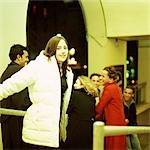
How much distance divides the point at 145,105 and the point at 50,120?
0.48m

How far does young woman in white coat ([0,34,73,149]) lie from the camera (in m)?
1.45

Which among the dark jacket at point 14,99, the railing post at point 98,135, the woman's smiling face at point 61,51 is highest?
the woman's smiling face at point 61,51

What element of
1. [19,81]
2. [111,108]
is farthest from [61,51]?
[111,108]

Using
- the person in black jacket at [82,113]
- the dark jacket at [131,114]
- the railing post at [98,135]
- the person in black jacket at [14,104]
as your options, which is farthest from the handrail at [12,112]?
the dark jacket at [131,114]

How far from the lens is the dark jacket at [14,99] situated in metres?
1.52

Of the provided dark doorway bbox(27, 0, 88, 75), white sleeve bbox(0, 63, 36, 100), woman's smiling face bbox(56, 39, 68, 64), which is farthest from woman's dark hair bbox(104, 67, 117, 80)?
white sleeve bbox(0, 63, 36, 100)

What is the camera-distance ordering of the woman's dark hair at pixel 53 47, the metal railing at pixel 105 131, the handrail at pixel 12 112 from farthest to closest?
the handrail at pixel 12 112, the woman's dark hair at pixel 53 47, the metal railing at pixel 105 131

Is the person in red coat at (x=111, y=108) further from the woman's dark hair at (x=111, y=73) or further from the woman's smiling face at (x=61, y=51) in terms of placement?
the woman's smiling face at (x=61, y=51)

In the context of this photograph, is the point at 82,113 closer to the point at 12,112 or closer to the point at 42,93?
the point at 42,93

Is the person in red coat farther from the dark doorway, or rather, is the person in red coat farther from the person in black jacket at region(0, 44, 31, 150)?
the person in black jacket at region(0, 44, 31, 150)

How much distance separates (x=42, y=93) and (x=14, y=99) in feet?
0.63

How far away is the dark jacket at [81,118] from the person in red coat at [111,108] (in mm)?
46

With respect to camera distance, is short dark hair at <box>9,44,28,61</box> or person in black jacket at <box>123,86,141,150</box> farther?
short dark hair at <box>9,44,28,61</box>

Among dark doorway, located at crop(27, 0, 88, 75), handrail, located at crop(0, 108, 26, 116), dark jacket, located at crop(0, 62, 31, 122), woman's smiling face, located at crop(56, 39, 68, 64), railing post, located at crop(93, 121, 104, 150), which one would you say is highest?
dark doorway, located at crop(27, 0, 88, 75)
